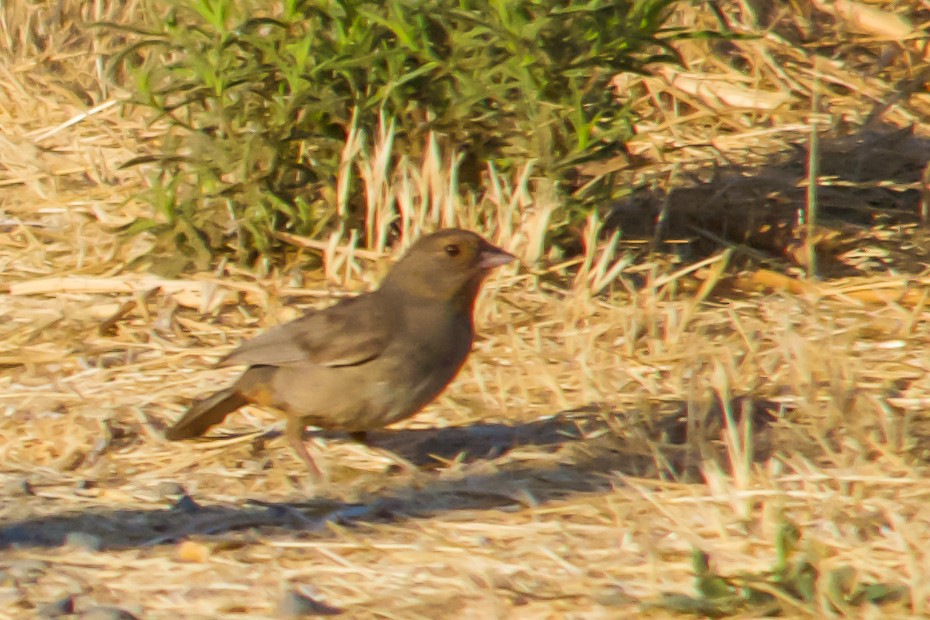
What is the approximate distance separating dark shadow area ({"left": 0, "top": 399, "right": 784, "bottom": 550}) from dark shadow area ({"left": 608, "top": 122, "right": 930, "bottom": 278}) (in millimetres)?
1667

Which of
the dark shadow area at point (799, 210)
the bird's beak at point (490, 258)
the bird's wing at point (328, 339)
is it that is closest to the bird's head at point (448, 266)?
the bird's beak at point (490, 258)

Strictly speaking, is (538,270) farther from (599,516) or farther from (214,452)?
(599,516)

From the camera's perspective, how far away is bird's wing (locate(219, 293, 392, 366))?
205 inches

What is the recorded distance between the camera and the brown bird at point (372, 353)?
5164 mm

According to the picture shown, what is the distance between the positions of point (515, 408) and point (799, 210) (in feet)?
6.63

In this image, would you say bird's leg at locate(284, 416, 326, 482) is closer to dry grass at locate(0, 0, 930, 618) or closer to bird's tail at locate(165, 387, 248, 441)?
dry grass at locate(0, 0, 930, 618)

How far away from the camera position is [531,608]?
3955 mm

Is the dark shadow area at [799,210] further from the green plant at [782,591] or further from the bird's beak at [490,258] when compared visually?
the green plant at [782,591]

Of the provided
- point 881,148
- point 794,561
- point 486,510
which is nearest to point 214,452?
point 486,510

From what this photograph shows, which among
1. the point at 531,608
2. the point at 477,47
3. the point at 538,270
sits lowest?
the point at 531,608

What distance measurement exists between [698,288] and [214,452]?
228 centimetres

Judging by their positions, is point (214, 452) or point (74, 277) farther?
point (74, 277)

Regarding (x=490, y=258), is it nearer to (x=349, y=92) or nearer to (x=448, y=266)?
(x=448, y=266)

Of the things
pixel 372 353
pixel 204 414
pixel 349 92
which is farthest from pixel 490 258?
pixel 349 92
